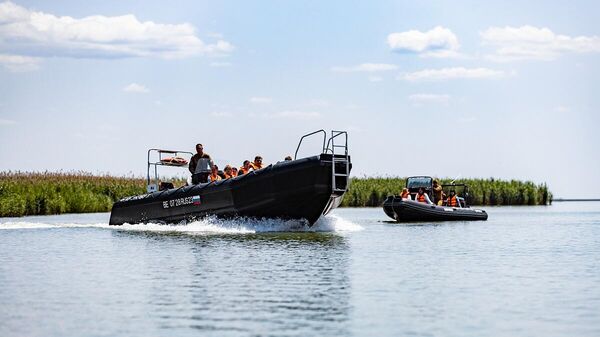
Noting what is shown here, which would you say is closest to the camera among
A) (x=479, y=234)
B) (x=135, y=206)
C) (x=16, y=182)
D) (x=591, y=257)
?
(x=591, y=257)

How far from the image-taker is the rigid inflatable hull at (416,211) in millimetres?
36969

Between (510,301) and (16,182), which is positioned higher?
(16,182)

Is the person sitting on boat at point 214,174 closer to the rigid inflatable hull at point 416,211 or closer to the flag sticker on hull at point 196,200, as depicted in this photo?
the flag sticker on hull at point 196,200

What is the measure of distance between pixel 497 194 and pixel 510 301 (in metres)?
47.5

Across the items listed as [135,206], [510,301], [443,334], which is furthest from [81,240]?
[443,334]

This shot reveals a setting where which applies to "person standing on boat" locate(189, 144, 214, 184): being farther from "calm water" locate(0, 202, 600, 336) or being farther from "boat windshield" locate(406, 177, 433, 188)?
"boat windshield" locate(406, 177, 433, 188)

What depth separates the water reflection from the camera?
12.1 meters

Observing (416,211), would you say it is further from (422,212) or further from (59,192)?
(59,192)

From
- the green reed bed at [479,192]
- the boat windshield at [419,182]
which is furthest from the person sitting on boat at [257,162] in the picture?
the green reed bed at [479,192]

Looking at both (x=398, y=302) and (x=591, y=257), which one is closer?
(x=398, y=302)

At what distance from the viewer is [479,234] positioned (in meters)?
29.5

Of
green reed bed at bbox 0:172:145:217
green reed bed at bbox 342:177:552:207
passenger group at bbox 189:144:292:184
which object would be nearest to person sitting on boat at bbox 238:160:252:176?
passenger group at bbox 189:144:292:184

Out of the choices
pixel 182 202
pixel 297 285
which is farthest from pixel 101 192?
pixel 297 285

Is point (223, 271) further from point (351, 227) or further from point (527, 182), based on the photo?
point (527, 182)
